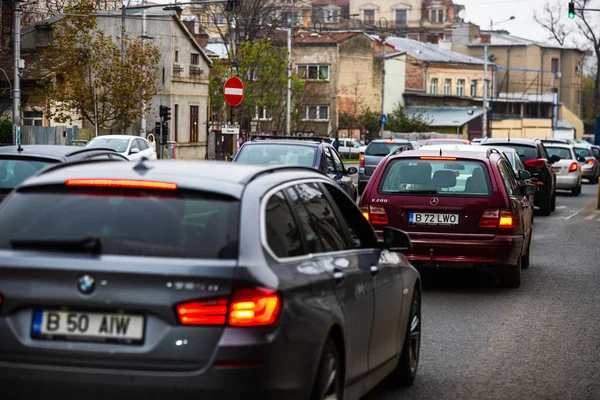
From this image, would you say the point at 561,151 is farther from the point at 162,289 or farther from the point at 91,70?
the point at 162,289

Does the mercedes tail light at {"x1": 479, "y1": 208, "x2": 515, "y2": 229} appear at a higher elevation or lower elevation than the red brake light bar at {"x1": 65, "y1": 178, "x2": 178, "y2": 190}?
lower

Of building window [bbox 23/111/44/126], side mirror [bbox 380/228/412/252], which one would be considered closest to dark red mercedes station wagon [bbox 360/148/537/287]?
side mirror [bbox 380/228/412/252]

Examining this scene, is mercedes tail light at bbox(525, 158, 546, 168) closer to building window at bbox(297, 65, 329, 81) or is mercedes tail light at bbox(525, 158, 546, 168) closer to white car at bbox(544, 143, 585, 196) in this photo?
white car at bbox(544, 143, 585, 196)

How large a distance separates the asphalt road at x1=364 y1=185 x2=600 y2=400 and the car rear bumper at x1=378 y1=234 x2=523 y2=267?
1.26 ft

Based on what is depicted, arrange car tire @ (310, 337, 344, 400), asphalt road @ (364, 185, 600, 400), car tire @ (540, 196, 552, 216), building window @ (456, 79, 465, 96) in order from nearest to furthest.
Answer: car tire @ (310, 337, 344, 400) < asphalt road @ (364, 185, 600, 400) < car tire @ (540, 196, 552, 216) < building window @ (456, 79, 465, 96)

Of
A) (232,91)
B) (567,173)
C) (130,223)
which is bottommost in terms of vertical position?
(567,173)

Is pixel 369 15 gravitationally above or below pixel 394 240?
above

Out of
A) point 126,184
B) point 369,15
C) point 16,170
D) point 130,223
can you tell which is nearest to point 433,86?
point 369,15

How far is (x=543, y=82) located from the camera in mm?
123312

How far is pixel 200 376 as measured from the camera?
15.5 ft

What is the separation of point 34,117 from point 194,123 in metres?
12.1

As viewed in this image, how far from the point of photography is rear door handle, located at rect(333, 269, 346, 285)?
5.67 metres

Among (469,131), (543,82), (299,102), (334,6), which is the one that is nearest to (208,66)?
(299,102)

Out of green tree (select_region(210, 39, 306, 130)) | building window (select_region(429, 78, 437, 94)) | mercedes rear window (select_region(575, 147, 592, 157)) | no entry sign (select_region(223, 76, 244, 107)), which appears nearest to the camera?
no entry sign (select_region(223, 76, 244, 107))
